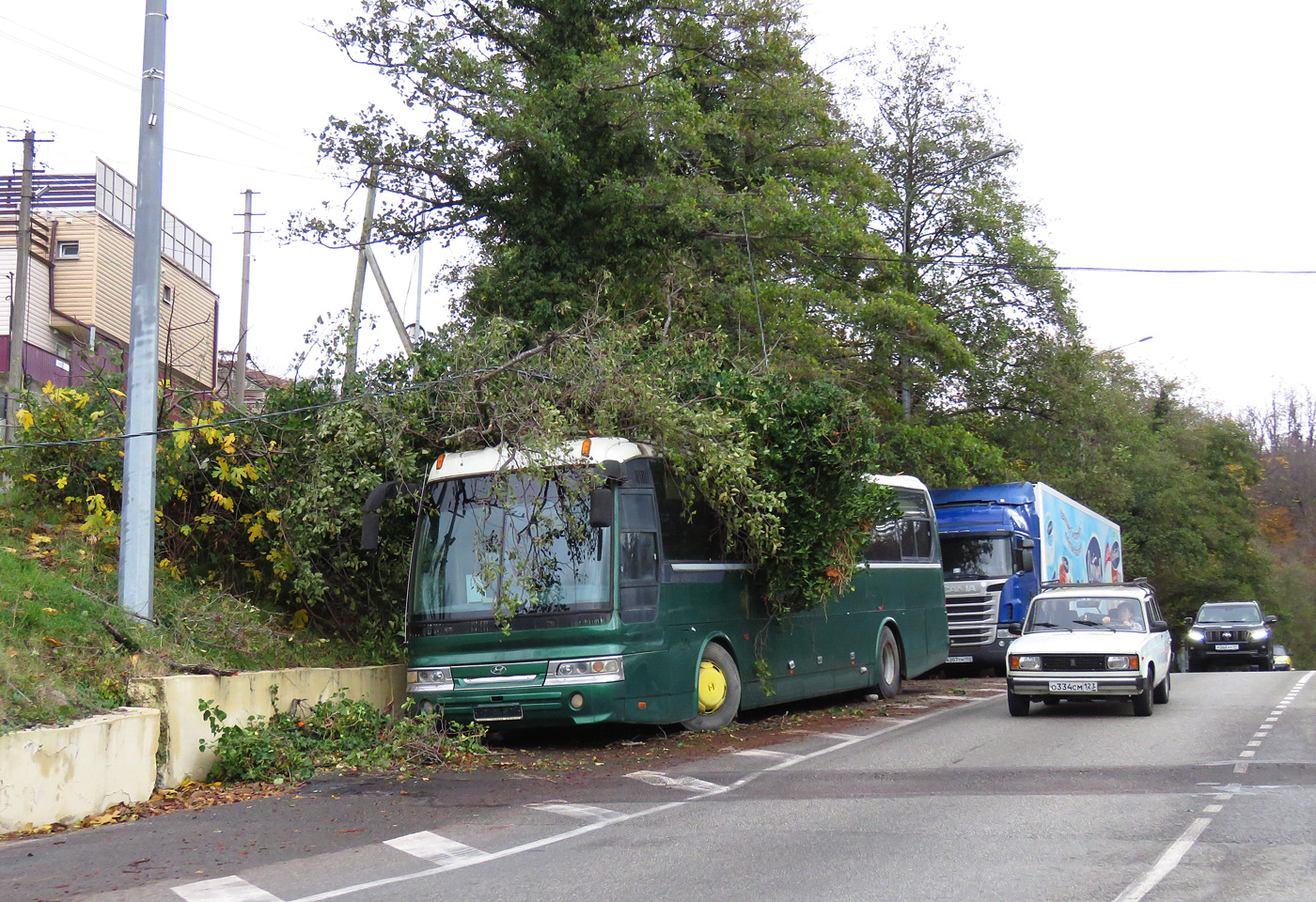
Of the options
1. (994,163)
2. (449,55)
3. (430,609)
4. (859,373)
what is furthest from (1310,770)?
(994,163)

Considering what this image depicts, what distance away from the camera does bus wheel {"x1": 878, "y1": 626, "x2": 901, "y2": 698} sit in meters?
17.8

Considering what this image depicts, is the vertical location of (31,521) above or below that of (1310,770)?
above

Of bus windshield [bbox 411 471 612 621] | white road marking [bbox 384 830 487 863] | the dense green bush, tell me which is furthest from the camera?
bus windshield [bbox 411 471 612 621]

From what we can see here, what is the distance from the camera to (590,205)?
1922 centimetres

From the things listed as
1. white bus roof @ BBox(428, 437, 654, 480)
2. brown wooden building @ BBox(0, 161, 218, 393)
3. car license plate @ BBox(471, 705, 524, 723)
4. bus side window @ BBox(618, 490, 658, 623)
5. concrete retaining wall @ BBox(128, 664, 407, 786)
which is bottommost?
car license plate @ BBox(471, 705, 524, 723)

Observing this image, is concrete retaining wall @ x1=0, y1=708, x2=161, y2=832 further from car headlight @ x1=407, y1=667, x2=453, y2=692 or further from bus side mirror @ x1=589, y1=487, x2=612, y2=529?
bus side mirror @ x1=589, y1=487, x2=612, y2=529

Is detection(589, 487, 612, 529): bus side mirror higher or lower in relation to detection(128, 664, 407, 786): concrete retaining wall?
higher

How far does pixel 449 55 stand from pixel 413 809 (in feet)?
42.9

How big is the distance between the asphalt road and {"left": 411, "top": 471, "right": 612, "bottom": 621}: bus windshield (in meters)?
1.85

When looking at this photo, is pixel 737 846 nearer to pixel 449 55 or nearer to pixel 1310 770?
pixel 1310 770

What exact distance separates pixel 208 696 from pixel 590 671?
11.2ft

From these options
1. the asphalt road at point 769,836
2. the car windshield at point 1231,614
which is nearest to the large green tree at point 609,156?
the asphalt road at point 769,836

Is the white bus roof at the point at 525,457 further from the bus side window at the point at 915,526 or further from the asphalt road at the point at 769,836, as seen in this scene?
the bus side window at the point at 915,526

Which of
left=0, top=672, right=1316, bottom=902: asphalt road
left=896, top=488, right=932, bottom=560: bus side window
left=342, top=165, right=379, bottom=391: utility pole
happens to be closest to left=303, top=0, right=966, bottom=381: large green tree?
left=342, top=165, right=379, bottom=391: utility pole
